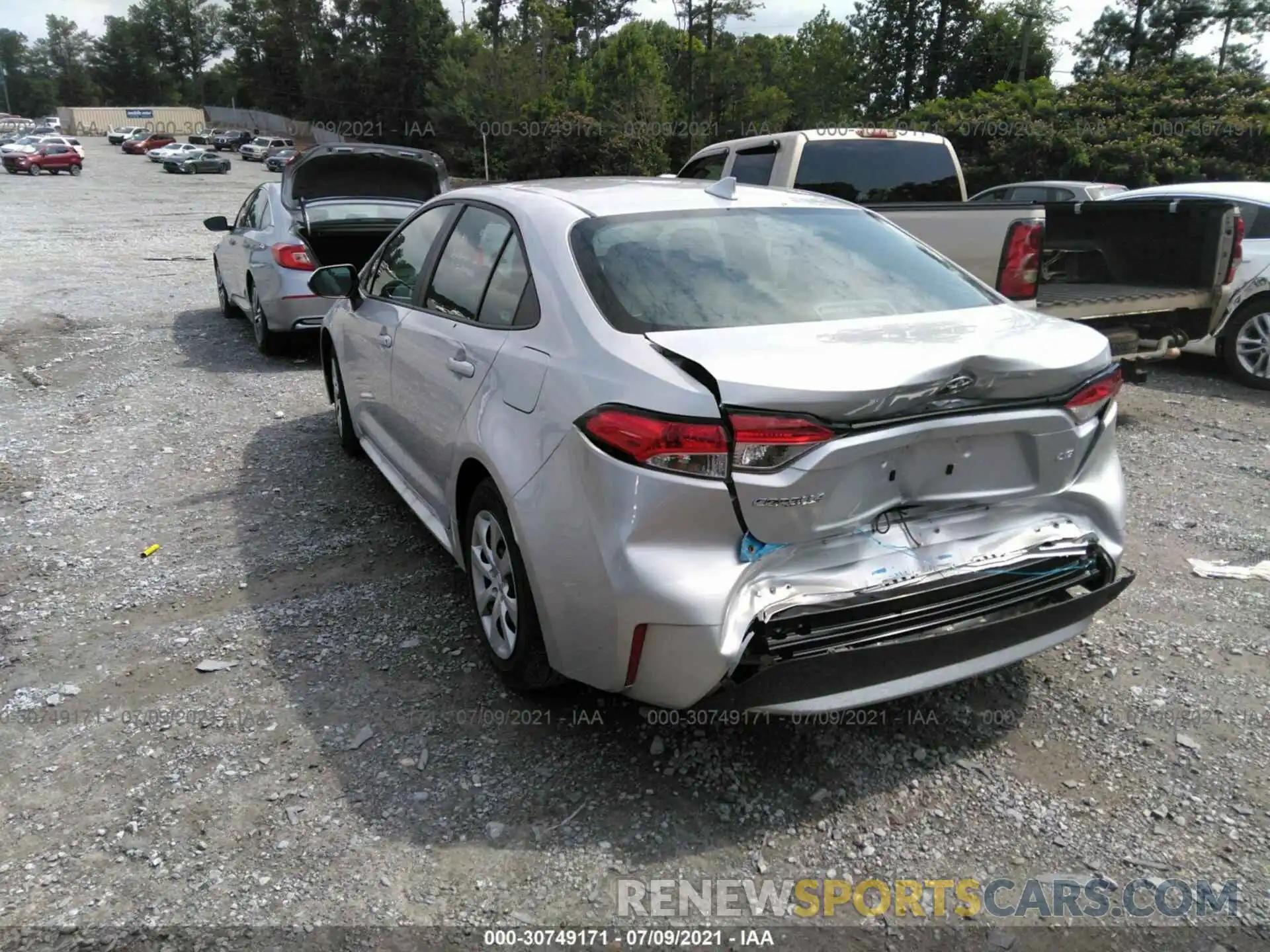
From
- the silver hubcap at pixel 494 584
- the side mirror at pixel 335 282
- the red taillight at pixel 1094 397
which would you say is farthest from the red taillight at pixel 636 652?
the side mirror at pixel 335 282

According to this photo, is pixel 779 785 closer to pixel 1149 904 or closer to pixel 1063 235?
pixel 1149 904

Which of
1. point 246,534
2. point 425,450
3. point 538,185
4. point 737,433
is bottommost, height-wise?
point 246,534

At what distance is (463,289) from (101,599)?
2091 millimetres

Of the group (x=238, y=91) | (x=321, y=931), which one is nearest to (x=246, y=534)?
(x=321, y=931)

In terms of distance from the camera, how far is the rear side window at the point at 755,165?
7.25 m

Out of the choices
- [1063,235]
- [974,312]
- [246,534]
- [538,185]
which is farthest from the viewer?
[1063,235]

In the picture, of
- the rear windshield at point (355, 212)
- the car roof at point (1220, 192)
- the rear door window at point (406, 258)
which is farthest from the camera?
the rear windshield at point (355, 212)

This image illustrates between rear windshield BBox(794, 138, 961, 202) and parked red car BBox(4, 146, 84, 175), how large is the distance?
50431 millimetres

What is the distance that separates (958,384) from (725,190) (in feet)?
4.77

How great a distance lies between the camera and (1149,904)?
2385 millimetres

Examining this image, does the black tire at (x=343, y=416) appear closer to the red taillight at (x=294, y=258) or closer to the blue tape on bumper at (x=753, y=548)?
the red taillight at (x=294, y=258)

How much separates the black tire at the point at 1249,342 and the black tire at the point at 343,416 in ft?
22.5

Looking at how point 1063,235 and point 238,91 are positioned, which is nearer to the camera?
point 1063,235

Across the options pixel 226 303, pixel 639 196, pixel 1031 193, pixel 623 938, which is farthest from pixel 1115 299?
pixel 1031 193
